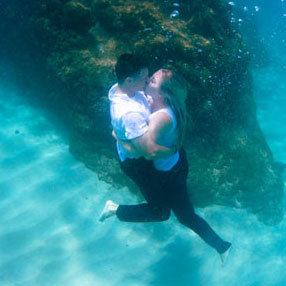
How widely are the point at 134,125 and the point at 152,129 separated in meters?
0.19

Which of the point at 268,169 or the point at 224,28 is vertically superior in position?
the point at 224,28

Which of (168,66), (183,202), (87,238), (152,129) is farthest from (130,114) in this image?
(87,238)

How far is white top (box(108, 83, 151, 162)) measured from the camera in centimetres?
224

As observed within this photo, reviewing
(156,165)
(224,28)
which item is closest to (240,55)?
(224,28)

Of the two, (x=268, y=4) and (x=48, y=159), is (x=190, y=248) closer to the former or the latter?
(x=48, y=159)

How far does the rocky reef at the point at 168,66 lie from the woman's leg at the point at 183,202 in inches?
52.1

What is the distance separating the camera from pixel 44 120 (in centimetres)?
619

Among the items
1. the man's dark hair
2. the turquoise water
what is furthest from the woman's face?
the turquoise water

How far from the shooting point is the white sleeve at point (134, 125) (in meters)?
2.23

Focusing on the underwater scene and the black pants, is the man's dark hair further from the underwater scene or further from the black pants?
the underwater scene

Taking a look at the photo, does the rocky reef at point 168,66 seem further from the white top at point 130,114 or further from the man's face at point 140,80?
the white top at point 130,114

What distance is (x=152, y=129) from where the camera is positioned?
2.19m

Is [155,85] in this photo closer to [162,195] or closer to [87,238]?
[162,195]

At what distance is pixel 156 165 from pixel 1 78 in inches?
256
